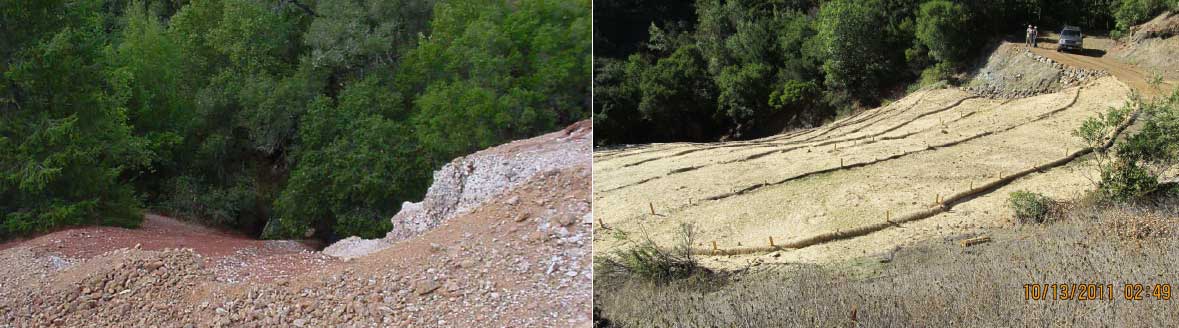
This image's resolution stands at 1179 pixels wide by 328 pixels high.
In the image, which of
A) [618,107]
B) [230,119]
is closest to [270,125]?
[230,119]

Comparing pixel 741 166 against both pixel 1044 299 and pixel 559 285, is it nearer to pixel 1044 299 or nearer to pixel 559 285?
pixel 1044 299

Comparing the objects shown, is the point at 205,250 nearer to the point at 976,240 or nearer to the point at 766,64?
the point at 766,64

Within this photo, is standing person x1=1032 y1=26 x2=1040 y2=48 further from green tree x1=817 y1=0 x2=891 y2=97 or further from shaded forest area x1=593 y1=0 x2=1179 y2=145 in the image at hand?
green tree x1=817 y1=0 x2=891 y2=97

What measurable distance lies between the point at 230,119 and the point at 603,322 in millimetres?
20447

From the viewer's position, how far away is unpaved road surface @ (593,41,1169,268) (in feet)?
10.0

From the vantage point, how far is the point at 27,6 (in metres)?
13.2

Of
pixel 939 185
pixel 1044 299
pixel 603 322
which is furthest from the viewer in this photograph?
pixel 603 322

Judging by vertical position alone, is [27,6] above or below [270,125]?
above

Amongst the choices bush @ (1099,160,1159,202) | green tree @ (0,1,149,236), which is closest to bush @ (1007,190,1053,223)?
bush @ (1099,160,1159,202)

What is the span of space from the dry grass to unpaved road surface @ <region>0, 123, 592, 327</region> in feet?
11.4

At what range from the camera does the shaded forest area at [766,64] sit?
343cm

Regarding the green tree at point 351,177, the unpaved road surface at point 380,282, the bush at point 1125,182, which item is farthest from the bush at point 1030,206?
the green tree at point 351,177

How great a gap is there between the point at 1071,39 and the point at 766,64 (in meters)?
1.17
